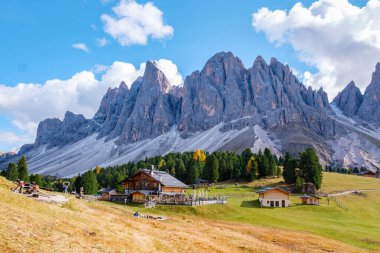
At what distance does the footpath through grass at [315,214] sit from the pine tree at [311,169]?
3.06 m

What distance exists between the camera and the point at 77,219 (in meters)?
25.6

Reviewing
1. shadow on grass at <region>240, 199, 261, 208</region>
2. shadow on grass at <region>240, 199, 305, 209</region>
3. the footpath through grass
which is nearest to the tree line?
the footpath through grass

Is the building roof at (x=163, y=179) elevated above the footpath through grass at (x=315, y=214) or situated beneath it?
elevated above

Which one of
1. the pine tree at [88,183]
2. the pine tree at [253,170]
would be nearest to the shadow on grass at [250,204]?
the pine tree at [253,170]

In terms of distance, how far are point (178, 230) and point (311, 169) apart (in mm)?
72990

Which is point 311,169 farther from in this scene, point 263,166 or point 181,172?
point 181,172

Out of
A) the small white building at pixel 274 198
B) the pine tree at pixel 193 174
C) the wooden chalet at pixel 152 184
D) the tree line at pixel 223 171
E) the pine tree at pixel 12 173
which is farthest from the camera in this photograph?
the pine tree at pixel 193 174

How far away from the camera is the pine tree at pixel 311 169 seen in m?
96.4

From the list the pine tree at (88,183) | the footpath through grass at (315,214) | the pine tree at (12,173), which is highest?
the pine tree at (12,173)

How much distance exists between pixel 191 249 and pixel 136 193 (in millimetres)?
45039

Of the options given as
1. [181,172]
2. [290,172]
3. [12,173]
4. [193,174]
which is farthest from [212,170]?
[12,173]

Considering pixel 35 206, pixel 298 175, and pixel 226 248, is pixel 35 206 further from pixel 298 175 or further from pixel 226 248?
pixel 298 175

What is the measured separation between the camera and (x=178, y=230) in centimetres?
3344

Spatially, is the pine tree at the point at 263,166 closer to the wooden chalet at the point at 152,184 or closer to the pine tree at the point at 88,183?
the wooden chalet at the point at 152,184
